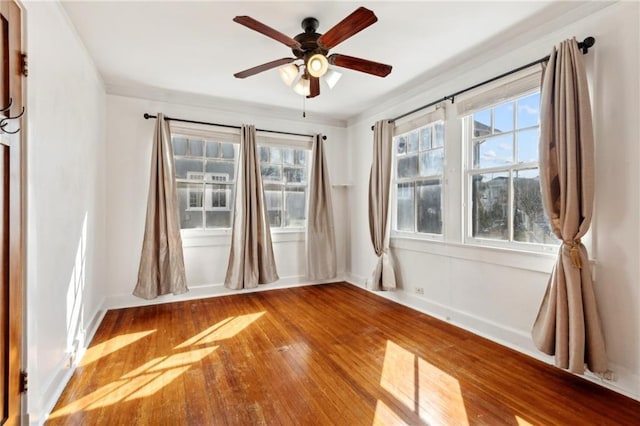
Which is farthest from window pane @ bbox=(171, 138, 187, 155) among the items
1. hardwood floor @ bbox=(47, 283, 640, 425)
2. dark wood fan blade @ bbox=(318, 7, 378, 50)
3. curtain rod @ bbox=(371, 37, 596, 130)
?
curtain rod @ bbox=(371, 37, 596, 130)

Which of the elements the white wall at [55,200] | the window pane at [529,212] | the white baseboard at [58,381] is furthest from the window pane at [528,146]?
the white baseboard at [58,381]

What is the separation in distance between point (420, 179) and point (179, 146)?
3109 mm

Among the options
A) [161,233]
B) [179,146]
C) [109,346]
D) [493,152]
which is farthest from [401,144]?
[109,346]

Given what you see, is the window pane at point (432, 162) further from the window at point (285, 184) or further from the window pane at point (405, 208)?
the window at point (285, 184)

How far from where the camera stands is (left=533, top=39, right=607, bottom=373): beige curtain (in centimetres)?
208

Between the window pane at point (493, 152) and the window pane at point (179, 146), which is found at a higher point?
the window pane at point (179, 146)

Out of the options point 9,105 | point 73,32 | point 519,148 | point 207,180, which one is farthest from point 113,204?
point 519,148

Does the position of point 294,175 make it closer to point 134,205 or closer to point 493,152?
point 134,205

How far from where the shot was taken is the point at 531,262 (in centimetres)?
252

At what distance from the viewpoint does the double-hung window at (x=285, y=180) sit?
180 inches

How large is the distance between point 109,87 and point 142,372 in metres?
3.18

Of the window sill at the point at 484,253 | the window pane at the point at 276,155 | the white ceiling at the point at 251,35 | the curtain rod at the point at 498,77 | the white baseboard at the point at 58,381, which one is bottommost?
the white baseboard at the point at 58,381

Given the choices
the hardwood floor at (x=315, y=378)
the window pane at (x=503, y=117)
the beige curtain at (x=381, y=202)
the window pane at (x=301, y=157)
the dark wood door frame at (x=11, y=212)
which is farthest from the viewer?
the window pane at (x=301, y=157)

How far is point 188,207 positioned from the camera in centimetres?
411
